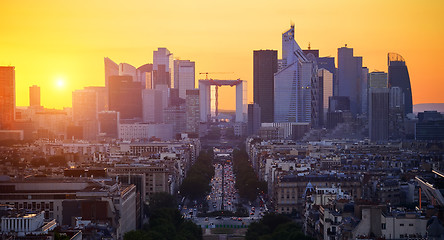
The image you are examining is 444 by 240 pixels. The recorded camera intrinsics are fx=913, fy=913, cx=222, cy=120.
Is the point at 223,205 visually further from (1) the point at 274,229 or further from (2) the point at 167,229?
(2) the point at 167,229

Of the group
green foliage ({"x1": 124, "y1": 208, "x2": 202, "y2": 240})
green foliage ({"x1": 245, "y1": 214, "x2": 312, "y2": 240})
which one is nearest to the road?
green foliage ({"x1": 124, "y1": 208, "x2": 202, "y2": 240})

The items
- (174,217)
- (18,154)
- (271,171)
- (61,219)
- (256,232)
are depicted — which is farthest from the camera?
(18,154)

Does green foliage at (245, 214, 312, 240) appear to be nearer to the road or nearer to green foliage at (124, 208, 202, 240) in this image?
green foliage at (124, 208, 202, 240)

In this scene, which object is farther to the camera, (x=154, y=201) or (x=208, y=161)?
(x=208, y=161)

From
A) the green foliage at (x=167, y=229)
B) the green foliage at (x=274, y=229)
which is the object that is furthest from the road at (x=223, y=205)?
the green foliage at (x=274, y=229)

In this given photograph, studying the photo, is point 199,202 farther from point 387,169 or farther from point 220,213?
point 387,169

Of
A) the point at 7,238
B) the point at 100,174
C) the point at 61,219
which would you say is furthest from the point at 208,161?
the point at 7,238
